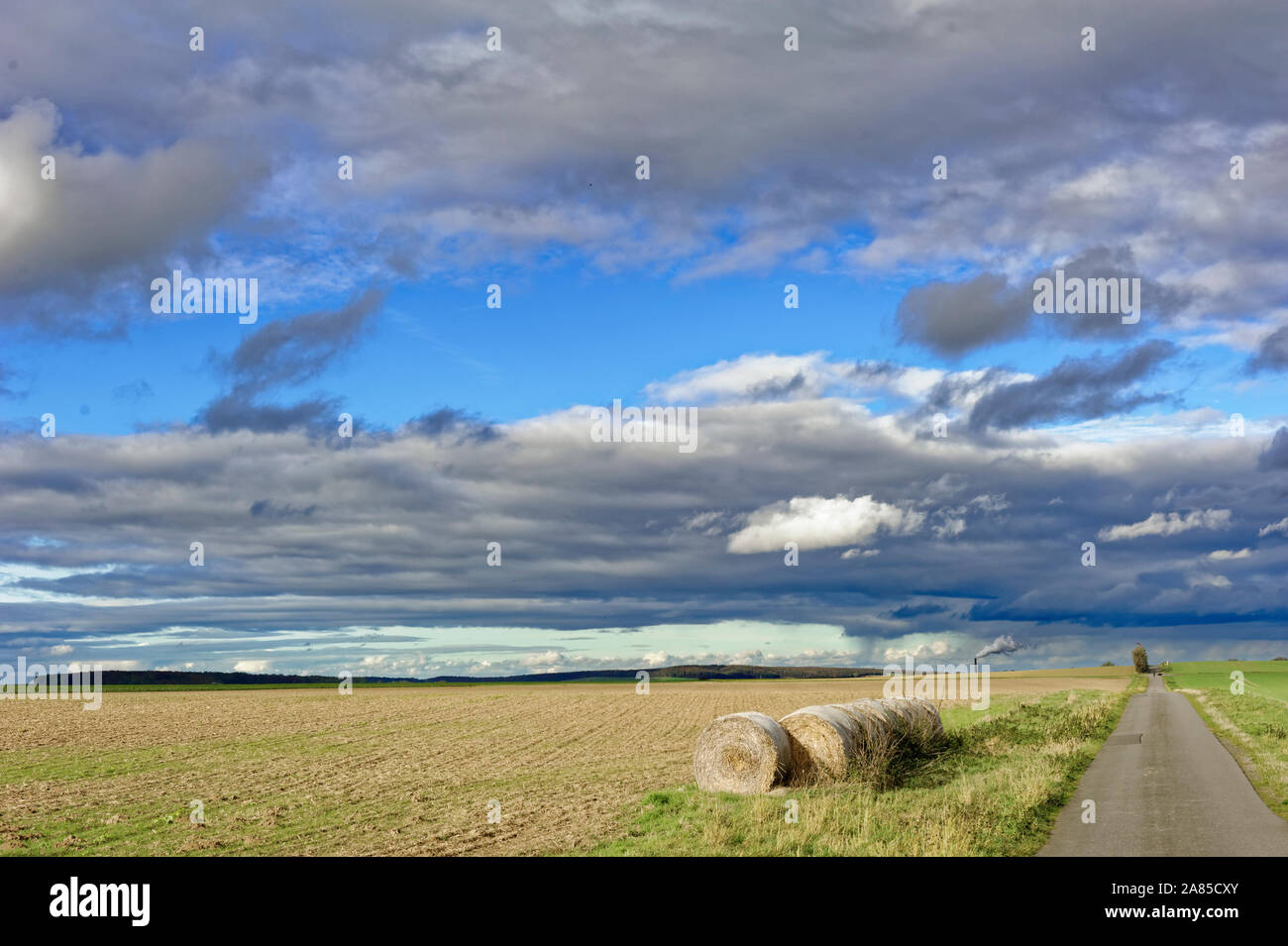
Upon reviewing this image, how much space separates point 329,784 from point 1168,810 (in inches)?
774

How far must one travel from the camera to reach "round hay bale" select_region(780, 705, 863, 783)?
73.2ft

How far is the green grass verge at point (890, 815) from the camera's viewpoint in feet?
49.3

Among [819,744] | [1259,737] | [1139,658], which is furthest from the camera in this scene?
[1139,658]

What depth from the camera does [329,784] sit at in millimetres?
26547

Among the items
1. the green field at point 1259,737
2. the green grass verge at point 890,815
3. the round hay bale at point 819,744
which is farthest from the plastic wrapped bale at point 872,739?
the green field at point 1259,737

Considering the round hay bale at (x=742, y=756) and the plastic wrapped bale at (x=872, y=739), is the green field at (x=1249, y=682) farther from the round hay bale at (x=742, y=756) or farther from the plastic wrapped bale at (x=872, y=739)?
the round hay bale at (x=742, y=756)

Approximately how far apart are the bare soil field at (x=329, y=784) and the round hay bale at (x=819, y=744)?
355cm

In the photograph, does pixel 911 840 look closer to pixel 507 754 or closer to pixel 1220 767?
pixel 1220 767

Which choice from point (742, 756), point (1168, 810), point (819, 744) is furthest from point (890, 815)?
point (1168, 810)

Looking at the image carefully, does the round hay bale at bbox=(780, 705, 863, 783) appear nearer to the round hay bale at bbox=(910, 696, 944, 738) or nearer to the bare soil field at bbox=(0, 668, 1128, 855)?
the bare soil field at bbox=(0, 668, 1128, 855)

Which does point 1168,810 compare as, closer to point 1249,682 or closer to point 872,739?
point 872,739

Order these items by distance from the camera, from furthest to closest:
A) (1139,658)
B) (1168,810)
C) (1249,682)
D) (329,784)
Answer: (1139,658)
(1249,682)
(329,784)
(1168,810)

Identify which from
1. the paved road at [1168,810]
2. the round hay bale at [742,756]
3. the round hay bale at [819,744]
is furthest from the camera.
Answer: the round hay bale at [819,744]
